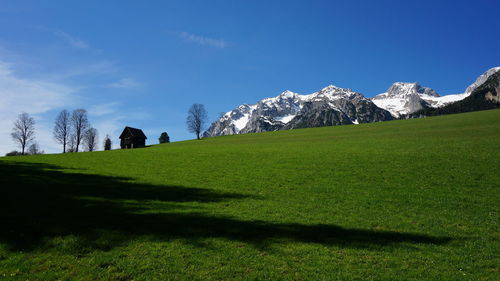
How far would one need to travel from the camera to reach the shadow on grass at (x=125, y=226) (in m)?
11.7

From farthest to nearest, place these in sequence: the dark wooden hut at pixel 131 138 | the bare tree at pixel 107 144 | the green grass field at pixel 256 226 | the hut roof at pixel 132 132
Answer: the bare tree at pixel 107 144, the hut roof at pixel 132 132, the dark wooden hut at pixel 131 138, the green grass field at pixel 256 226

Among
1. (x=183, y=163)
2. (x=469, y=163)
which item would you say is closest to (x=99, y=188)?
(x=183, y=163)

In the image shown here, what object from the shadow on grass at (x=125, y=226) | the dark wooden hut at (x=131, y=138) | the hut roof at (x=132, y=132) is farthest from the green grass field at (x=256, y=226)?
the hut roof at (x=132, y=132)

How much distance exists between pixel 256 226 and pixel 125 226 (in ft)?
21.5

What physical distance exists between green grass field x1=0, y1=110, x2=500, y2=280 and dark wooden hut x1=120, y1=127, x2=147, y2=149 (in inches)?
3479

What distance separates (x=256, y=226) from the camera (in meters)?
14.1

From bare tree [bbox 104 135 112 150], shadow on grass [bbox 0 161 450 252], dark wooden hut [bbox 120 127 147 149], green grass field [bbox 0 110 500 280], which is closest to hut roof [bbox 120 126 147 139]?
dark wooden hut [bbox 120 127 147 149]

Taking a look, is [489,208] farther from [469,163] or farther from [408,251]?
[469,163]

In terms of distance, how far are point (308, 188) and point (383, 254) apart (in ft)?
38.7

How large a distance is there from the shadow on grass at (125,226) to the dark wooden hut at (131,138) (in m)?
95.9

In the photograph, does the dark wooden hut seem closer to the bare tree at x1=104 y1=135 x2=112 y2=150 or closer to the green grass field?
the bare tree at x1=104 y1=135 x2=112 y2=150

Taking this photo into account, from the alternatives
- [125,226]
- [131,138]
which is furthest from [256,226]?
[131,138]

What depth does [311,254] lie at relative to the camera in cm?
1109

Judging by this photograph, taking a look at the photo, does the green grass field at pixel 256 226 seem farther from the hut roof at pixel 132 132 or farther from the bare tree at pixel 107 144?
the bare tree at pixel 107 144
